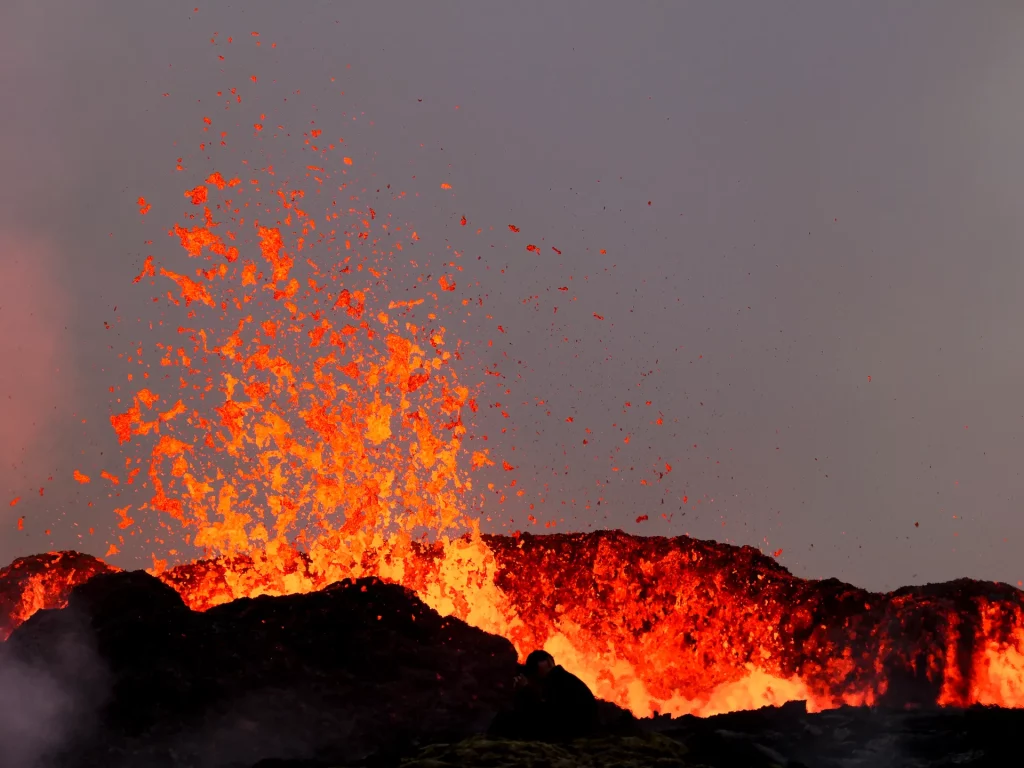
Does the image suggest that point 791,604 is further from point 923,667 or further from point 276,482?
point 276,482

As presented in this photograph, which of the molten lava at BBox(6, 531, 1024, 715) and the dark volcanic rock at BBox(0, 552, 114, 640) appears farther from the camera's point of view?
the dark volcanic rock at BBox(0, 552, 114, 640)

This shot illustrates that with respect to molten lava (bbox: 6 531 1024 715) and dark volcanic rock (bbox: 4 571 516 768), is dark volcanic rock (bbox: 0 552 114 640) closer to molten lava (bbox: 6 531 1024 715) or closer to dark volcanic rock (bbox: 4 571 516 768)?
molten lava (bbox: 6 531 1024 715)

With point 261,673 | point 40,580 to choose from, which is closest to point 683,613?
point 261,673

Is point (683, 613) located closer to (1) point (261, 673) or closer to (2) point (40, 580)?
(1) point (261, 673)

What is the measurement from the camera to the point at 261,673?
80.0 feet

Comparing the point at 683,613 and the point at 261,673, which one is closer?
the point at 261,673

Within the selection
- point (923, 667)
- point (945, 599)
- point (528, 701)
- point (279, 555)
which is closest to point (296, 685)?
point (528, 701)

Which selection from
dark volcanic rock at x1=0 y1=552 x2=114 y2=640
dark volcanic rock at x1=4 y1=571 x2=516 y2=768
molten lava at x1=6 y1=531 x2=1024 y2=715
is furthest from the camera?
dark volcanic rock at x1=0 y1=552 x2=114 y2=640

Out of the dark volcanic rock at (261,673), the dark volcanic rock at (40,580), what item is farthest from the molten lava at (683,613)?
the dark volcanic rock at (261,673)

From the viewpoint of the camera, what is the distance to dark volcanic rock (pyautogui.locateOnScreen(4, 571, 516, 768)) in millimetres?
22797

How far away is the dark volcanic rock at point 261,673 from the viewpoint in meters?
22.8

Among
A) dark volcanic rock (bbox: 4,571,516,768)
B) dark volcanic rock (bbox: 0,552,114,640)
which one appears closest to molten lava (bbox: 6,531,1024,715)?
dark volcanic rock (bbox: 0,552,114,640)

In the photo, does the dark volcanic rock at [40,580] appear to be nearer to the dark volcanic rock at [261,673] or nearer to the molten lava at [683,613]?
the molten lava at [683,613]

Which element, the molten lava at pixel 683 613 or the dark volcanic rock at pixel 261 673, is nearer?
the dark volcanic rock at pixel 261 673
